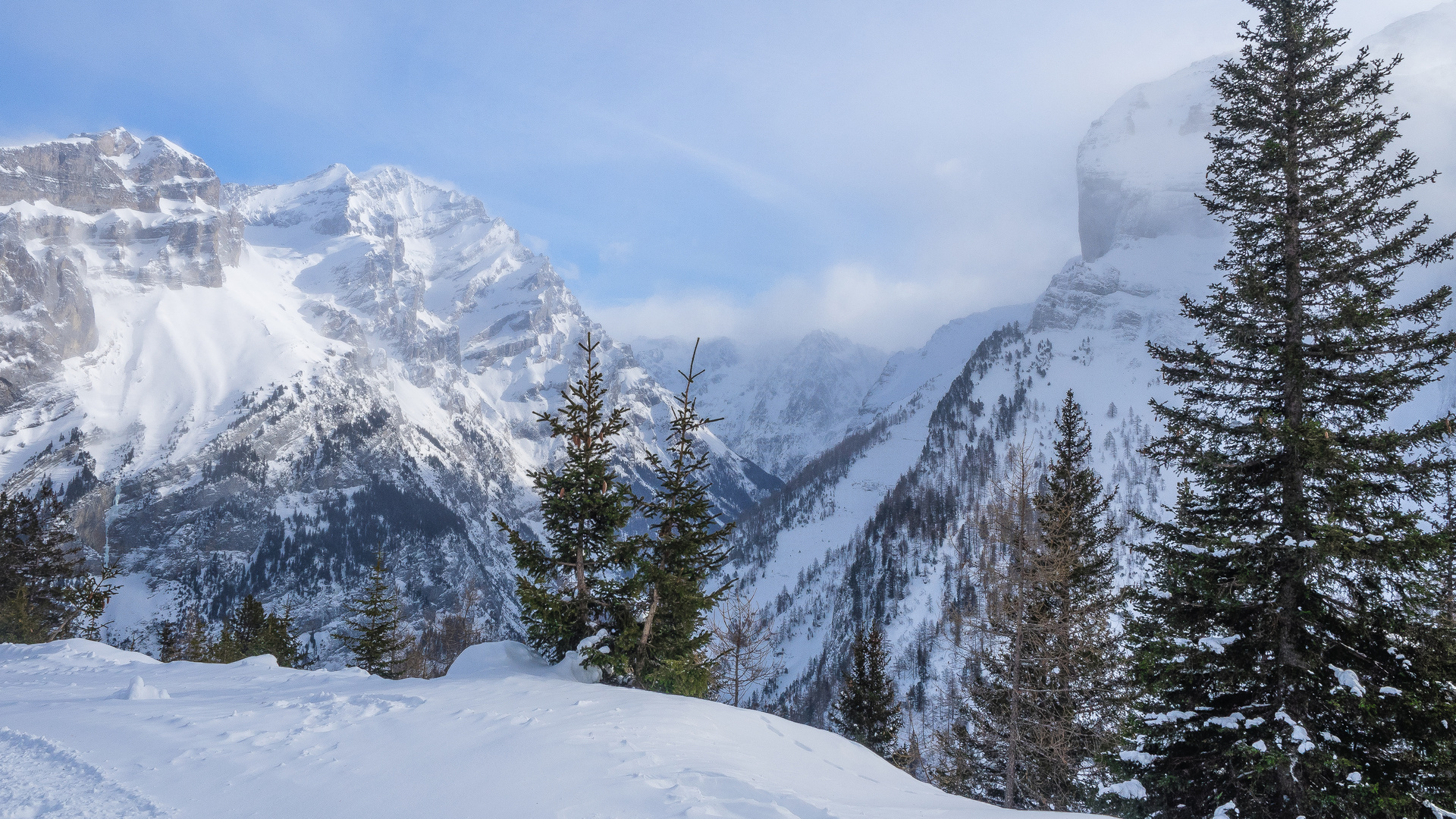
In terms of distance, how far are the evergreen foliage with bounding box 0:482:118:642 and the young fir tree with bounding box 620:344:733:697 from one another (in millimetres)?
31614

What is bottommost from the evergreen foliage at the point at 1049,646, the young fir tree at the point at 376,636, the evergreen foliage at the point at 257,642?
the evergreen foliage at the point at 257,642

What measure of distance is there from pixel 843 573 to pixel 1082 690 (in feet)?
481

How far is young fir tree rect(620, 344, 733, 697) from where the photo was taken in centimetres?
1572

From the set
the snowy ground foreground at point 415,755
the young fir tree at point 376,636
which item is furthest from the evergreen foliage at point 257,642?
the snowy ground foreground at point 415,755

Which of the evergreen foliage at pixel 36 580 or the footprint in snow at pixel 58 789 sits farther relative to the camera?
the evergreen foliage at pixel 36 580

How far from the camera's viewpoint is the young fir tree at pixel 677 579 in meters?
15.7

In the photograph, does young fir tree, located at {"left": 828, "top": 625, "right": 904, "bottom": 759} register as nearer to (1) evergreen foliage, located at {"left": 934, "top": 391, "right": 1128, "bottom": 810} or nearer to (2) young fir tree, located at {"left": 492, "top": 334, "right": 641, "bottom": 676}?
(1) evergreen foliage, located at {"left": 934, "top": 391, "right": 1128, "bottom": 810}

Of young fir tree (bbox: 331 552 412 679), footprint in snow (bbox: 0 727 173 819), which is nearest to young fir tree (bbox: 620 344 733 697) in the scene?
footprint in snow (bbox: 0 727 173 819)

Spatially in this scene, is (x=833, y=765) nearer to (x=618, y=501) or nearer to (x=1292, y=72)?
(x=618, y=501)

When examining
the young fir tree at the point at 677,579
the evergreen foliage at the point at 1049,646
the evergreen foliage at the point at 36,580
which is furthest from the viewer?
the evergreen foliage at the point at 36,580

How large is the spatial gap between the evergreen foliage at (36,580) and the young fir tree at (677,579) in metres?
31.6

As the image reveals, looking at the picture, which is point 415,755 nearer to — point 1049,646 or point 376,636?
point 1049,646

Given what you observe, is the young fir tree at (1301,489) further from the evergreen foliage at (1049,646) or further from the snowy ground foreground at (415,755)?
the snowy ground foreground at (415,755)

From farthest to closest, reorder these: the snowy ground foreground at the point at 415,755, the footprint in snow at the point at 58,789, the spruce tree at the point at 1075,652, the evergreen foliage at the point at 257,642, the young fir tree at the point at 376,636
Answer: the evergreen foliage at the point at 257,642, the young fir tree at the point at 376,636, the spruce tree at the point at 1075,652, the snowy ground foreground at the point at 415,755, the footprint in snow at the point at 58,789
